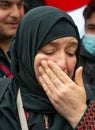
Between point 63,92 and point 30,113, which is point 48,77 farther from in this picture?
point 30,113

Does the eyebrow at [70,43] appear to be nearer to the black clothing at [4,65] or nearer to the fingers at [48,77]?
the fingers at [48,77]

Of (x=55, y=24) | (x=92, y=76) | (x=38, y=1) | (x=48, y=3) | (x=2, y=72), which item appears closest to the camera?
(x=55, y=24)

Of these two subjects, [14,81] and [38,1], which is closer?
[14,81]

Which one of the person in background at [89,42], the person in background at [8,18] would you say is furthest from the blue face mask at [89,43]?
the person in background at [8,18]

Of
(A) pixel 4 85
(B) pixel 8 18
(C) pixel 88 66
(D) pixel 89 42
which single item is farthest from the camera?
(D) pixel 89 42

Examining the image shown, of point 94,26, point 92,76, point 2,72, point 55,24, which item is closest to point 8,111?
point 55,24

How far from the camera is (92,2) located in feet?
15.9

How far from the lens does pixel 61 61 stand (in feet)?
9.00

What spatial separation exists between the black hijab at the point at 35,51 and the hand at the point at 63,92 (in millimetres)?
86

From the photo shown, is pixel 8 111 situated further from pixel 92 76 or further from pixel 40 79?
pixel 92 76

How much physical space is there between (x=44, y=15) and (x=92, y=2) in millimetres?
2023

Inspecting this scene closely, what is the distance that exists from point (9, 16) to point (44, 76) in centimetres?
169

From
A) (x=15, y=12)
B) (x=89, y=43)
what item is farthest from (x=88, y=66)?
(x=15, y=12)

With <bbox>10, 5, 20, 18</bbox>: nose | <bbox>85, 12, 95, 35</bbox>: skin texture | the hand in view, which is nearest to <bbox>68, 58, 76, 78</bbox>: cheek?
the hand
